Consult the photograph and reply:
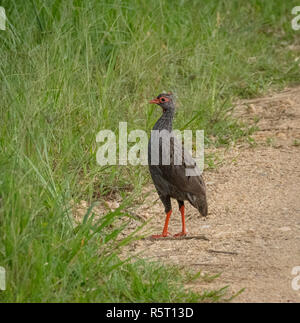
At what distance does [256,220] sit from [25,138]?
80.2 inches

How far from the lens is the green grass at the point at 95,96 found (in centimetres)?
388

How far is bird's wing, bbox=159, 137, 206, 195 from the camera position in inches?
203

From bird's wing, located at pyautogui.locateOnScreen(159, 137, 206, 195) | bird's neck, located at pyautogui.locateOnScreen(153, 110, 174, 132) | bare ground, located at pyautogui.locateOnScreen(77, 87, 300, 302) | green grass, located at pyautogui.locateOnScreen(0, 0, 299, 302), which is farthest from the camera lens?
bird's neck, located at pyautogui.locateOnScreen(153, 110, 174, 132)

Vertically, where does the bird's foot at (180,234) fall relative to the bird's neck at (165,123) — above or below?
below

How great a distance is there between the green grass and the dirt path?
341 mm

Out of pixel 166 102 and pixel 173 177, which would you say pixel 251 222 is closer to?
pixel 173 177

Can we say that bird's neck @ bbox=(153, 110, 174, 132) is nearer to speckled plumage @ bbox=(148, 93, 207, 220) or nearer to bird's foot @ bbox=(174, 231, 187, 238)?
speckled plumage @ bbox=(148, 93, 207, 220)

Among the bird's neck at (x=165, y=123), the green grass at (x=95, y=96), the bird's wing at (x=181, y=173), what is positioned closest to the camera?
the green grass at (x=95, y=96)

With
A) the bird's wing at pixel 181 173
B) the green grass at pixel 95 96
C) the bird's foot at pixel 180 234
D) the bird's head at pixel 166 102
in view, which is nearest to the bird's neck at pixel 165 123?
the bird's head at pixel 166 102

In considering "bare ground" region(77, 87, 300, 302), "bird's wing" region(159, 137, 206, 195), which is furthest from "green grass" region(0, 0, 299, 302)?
"bird's wing" region(159, 137, 206, 195)

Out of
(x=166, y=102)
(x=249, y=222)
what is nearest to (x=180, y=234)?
(x=249, y=222)

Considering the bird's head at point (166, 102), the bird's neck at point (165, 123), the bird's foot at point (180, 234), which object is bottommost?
the bird's foot at point (180, 234)

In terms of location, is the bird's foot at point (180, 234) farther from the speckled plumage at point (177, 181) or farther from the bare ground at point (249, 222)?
the speckled plumage at point (177, 181)

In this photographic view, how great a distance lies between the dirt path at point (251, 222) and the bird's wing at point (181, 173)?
0.34m
